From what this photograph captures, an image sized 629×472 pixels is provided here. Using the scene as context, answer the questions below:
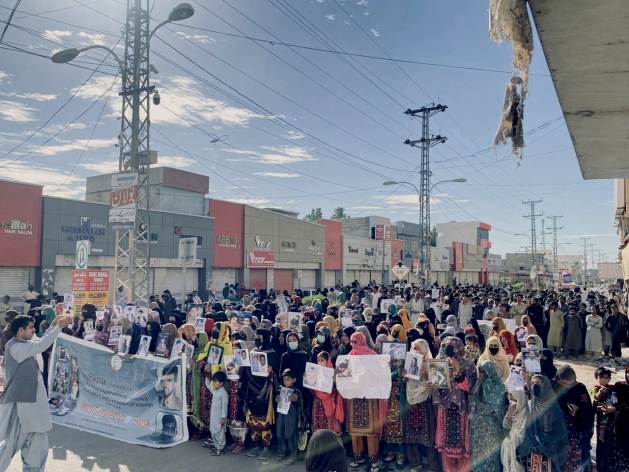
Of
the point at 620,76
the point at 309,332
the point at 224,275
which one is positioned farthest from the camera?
the point at 224,275

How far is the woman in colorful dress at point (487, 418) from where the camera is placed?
212 inches

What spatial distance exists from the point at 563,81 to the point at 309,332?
715 centimetres

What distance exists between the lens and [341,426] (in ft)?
21.5

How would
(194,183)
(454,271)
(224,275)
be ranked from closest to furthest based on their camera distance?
1. (224,275)
2. (194,183)
3. (454,271)

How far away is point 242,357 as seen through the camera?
681cm

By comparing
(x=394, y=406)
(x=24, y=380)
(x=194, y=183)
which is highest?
(x=194, y=183)

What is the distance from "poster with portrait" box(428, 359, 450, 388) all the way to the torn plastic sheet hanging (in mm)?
3690

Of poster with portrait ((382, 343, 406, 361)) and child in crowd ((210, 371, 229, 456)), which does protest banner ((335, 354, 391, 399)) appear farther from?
child in crowd ((210, 371, 229, 456))

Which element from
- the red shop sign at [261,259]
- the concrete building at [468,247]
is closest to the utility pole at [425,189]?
the red shop sign at [261,259]

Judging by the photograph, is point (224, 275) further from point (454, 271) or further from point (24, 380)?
point (454, 271)

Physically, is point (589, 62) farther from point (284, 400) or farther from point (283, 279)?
point (283, 279)

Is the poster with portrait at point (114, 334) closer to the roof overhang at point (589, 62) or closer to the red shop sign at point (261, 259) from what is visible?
the roof overhang at point (589, 62)

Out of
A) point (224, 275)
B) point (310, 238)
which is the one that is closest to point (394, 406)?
point (224, 275)

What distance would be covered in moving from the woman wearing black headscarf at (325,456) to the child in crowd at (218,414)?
14.2 ft
